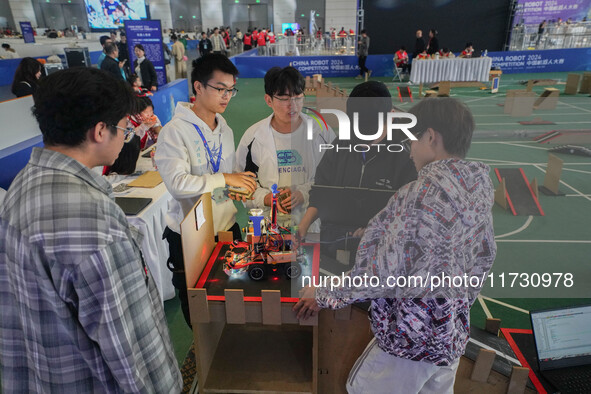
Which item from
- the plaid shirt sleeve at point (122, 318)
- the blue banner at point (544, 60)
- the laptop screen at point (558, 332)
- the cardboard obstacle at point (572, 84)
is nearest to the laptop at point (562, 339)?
the laptop screen at point (558, 332)

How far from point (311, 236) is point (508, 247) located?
264cm

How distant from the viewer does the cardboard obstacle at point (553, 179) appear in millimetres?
4941

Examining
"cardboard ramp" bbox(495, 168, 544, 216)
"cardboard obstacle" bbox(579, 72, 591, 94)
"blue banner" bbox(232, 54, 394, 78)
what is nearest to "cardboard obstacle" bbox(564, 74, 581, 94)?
"cardboard obstacle" bbox(579, 72, 591, 94)

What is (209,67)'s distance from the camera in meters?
2.02

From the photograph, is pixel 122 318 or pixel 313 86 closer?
pixel 122 318

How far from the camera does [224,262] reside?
1.91 metres

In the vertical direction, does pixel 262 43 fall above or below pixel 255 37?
below

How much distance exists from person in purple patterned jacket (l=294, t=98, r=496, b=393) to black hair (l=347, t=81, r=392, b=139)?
453 millimetres

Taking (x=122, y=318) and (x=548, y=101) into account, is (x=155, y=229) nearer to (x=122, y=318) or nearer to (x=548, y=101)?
(x=122, y=318)

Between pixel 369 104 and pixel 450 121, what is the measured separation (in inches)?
27.0

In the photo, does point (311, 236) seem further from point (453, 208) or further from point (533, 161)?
point (533, 161)

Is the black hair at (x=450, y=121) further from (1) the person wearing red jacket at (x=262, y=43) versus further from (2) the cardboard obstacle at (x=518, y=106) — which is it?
(1) the person wearing red jacket at (x=262, y=43)

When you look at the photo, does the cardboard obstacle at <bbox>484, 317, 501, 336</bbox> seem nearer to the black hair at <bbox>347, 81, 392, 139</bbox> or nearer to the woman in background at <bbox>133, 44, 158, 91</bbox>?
the black hair at <bbox>347, 81, 392, 139</bbox>

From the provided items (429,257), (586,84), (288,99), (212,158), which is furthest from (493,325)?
(586,84)
